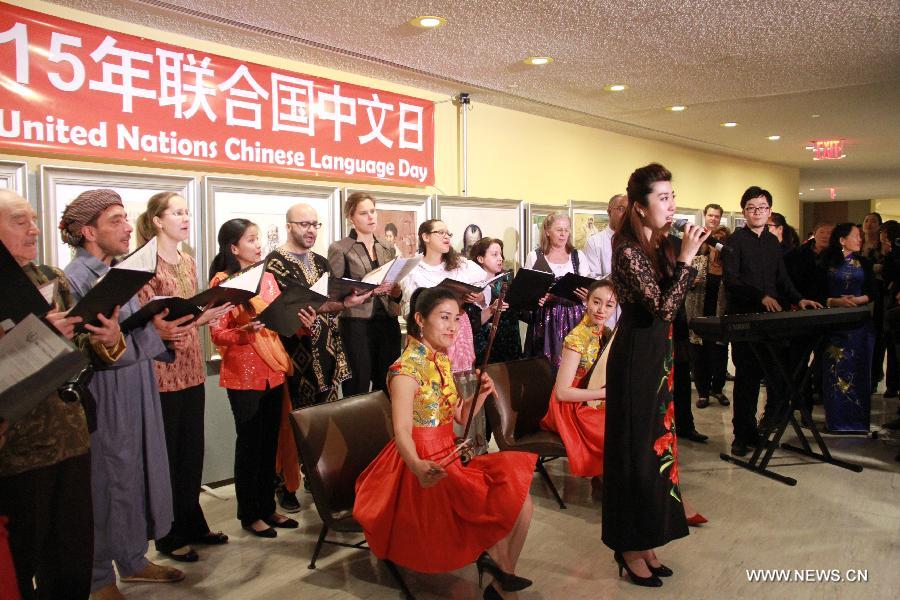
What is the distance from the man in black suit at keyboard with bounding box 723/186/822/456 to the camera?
15.1 ft

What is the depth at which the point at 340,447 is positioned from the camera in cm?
291

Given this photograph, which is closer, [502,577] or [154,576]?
[502,577]

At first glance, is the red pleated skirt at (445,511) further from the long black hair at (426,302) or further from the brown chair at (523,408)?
the brown chair at (523,408)

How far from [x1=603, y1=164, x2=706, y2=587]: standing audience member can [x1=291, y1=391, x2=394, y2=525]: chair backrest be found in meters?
0.98

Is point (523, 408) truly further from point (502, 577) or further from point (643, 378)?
point (502, 577)

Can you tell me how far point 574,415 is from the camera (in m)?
3.61

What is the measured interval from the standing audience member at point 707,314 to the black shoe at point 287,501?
3340 mm

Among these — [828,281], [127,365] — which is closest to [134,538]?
[127,365]

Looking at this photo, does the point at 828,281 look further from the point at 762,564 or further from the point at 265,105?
the point at 265,105

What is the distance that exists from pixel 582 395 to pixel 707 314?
2.96 m

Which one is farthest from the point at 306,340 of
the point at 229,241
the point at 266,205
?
the point at 266,205

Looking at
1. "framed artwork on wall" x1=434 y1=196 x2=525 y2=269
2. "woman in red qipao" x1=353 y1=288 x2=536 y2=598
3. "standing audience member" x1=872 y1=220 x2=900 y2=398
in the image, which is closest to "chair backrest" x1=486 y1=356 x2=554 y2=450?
"woman in red qipao" x1=353 y1=288 x2=536 y2=598

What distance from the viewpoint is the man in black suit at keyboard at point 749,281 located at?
461 centimetres

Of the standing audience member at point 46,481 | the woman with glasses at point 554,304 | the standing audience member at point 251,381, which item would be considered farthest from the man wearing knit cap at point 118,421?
the woman with glasses at point 554,304
